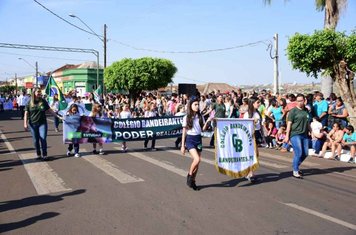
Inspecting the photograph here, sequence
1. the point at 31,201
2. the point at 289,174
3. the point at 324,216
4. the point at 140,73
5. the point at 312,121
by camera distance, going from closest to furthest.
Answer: the point at 324,216
the point at 31,201
the point at 289,174
the point at 312,121
the point at 140,73

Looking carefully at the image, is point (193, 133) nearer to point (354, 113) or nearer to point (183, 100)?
point (354, 113)

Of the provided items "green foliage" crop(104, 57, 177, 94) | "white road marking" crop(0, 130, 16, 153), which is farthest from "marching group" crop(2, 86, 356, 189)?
"green foliage" crop(104, 57, 177, 94)

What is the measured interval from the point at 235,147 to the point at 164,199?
7.31ft

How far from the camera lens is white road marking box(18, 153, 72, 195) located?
297 inches

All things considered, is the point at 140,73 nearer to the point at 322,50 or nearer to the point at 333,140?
the point at 322,50

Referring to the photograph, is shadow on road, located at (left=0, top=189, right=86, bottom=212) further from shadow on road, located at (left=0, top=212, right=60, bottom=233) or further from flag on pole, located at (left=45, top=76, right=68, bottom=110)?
flag on pole, located at (left=45, top=76, right=68, bottom=110)

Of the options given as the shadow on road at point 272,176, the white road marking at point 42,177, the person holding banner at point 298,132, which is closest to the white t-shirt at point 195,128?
the shadow on road at point 272,176

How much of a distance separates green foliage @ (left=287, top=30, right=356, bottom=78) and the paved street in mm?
5119

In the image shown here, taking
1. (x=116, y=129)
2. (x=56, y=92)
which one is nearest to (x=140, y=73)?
(x=56, y=92)

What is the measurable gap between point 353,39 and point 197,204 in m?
10.6

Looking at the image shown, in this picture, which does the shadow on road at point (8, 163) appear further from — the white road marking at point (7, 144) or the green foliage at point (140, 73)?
the green foliage at point (140, 73)

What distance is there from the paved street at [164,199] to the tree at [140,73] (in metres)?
35.8

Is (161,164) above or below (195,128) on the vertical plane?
below

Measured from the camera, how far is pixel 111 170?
9.39 m
